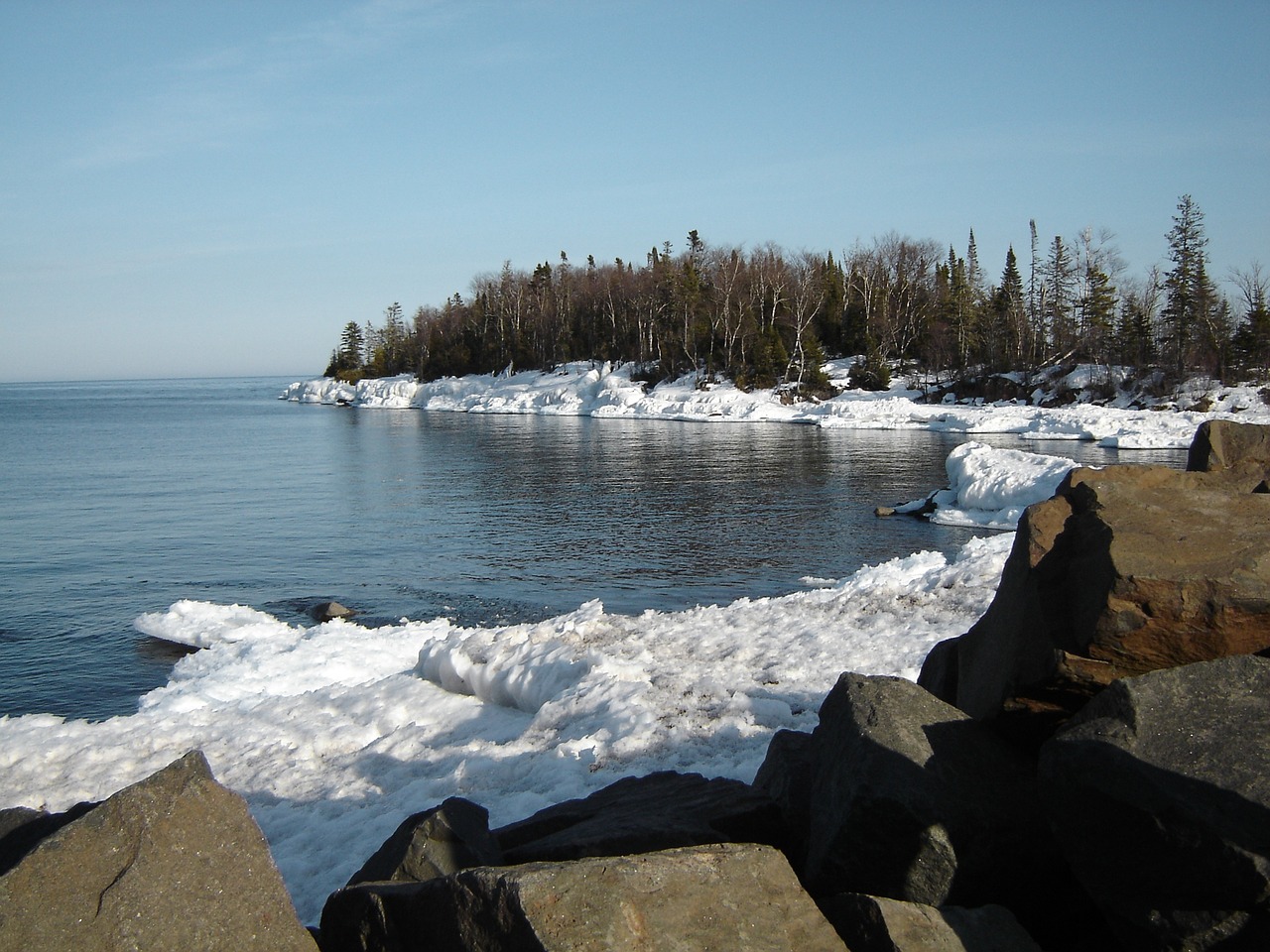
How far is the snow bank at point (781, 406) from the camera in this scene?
52375 mm

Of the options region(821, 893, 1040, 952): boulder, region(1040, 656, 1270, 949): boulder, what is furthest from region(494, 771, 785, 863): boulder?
region(1040, 656, 1270, 949): boulder

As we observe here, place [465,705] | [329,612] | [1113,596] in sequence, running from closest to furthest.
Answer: [1113,596] → [465,705] → [329,612]

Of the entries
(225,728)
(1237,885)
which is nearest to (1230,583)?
(1237,885)

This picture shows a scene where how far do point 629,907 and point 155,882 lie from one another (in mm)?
2034

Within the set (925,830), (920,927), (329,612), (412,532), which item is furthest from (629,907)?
(412,532)

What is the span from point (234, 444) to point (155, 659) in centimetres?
4592

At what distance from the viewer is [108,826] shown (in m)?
4.22

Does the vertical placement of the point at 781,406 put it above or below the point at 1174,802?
above

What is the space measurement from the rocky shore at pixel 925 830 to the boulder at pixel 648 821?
0.07 feet

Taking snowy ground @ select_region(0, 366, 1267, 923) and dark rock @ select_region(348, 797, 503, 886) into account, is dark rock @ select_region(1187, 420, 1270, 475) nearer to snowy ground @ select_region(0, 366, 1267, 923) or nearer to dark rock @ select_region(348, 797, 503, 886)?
snowy ground @ select_region(0, 366, 1267, 923)

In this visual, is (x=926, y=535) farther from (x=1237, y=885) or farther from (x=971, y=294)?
(x=971, y=294)

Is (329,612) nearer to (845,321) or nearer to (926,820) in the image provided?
(926,820)

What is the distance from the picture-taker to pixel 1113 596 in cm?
511

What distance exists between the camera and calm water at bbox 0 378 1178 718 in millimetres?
18203
